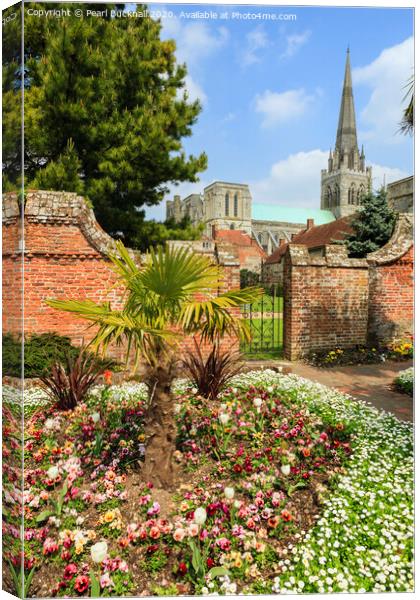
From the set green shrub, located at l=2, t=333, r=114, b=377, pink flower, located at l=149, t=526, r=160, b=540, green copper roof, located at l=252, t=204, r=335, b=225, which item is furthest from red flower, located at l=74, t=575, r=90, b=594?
green copper roof, located at l=252, t=204, r=335, b=225

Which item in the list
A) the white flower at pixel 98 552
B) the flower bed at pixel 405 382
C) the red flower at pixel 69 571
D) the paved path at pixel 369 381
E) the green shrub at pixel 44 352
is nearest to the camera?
the white flower at pixel 98 552

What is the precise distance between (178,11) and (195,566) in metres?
3.88

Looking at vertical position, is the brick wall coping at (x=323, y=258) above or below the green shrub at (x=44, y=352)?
above

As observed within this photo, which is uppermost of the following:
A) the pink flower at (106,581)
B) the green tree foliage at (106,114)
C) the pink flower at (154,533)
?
the green tree foliage at (106,114)

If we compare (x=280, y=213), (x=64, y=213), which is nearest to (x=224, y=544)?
(x=64, y=213)

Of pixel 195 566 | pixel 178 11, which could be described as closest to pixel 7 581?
pixel 195 566

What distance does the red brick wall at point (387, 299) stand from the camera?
7.28 metres

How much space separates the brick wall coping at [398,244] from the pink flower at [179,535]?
22.7ft

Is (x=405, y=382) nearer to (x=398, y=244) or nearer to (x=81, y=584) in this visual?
(x=398, y=244)

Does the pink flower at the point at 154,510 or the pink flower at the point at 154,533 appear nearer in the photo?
the pink flower at the point at 154,533

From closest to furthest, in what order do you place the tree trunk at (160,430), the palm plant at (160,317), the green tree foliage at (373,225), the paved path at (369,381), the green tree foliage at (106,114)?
1. the palm plant at (160,317)
2. the tree trunk at (160,430)
3. the green tree foliage at (106,114)
4. the paved path at (369,381)
5. the green tree foliage at (373,225)

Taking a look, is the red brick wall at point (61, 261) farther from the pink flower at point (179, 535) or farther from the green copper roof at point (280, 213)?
the green copper roof at point (280, 213)

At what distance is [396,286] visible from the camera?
24.3 feet

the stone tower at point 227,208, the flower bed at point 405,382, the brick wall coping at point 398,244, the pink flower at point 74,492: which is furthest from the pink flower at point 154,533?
the stone tower at point 227,208
